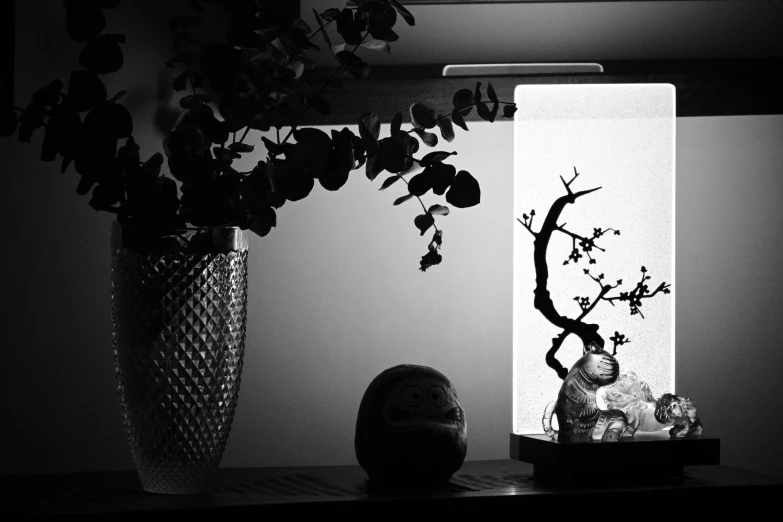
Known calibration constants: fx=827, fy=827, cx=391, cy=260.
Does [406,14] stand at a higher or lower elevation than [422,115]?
higher

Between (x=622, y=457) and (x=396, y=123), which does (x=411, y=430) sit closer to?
(x=622, y=457)

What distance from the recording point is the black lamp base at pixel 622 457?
936 millimetres

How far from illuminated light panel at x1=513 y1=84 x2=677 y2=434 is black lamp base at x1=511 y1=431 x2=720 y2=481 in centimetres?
12

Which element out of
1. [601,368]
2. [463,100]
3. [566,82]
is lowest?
[601,368]

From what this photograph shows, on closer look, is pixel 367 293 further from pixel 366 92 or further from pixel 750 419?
pixel 750 419

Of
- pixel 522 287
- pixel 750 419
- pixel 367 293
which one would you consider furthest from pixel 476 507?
pixel 750 419

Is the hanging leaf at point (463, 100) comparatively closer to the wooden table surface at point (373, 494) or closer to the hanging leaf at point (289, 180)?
→ the hanging leaf at point (289, 180)

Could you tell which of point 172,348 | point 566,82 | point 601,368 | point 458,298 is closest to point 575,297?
point 601,368

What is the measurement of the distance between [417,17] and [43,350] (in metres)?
0.73

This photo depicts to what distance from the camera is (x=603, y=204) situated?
1092 mm

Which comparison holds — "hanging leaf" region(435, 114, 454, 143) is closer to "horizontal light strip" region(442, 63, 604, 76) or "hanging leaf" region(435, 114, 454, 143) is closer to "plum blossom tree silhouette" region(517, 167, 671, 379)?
"plum blossom tree silhouette" region(517, 167, 671, 379)

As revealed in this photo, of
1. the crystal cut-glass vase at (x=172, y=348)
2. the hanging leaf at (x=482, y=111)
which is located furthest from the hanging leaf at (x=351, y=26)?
Result: the crystal cut-glass vase at (x=172, y=348)

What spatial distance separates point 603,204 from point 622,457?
1.09ft

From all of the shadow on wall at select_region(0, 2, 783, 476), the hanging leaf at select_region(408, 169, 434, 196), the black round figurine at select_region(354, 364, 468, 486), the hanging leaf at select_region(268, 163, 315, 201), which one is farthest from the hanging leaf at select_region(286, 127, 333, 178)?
the shadow on wall at select_region(0, 2, 783, 476)
